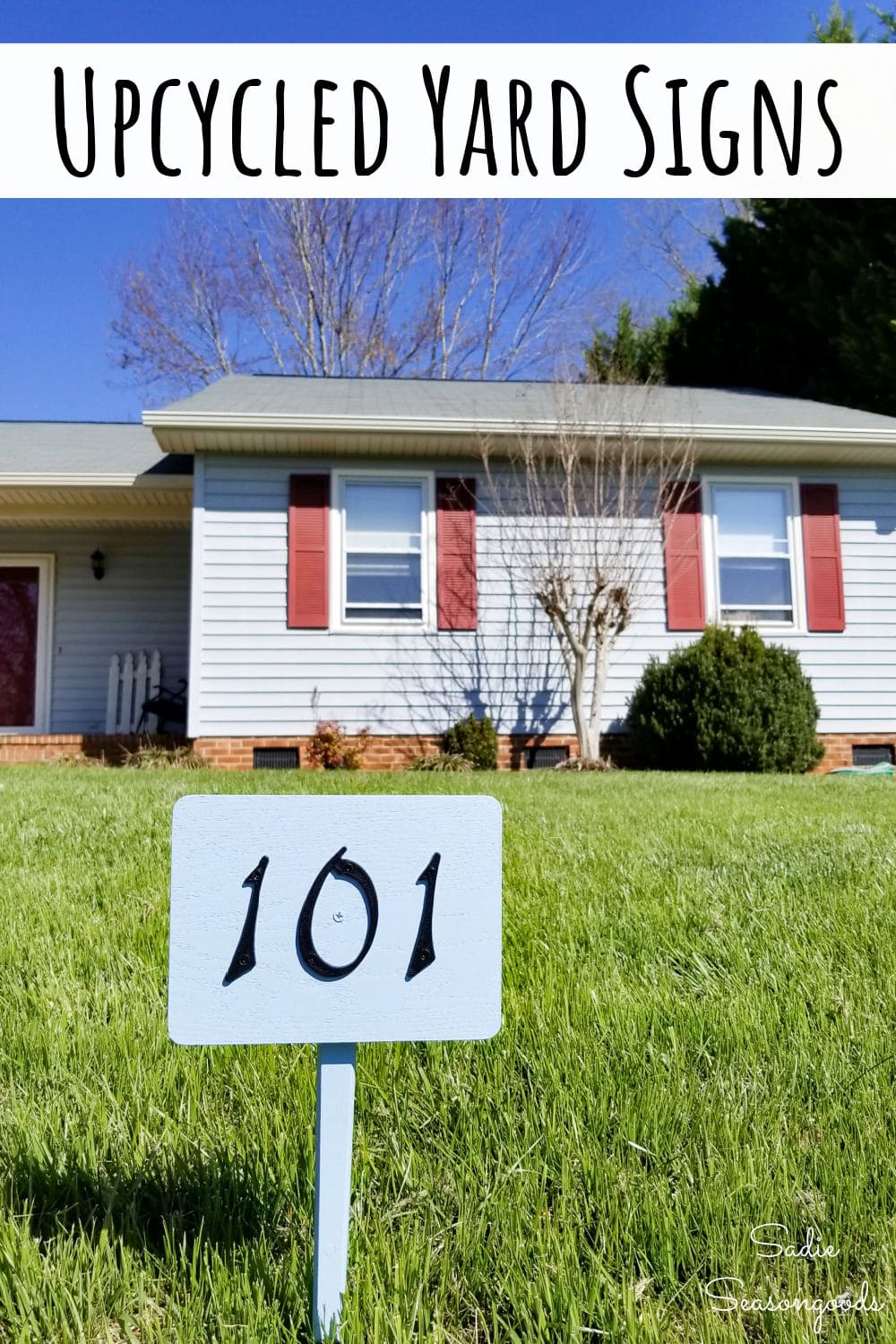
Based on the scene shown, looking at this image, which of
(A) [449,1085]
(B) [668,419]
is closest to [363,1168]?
(A) [449,1085]

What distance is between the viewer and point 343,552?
9.71 meters

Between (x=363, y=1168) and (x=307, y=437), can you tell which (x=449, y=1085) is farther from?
(x=307, y=437)

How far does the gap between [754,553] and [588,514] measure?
1880 millimetres

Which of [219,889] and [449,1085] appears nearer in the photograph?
[219,889]

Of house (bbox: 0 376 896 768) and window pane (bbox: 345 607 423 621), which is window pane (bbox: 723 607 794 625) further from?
window pane (bbox: 345 607 423 621)

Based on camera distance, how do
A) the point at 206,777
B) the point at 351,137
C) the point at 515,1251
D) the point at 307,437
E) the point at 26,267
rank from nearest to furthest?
the point at 515,1251 → the point at 351,137 → the point at 206,777 → the point at 307,437 → the point at 26,267

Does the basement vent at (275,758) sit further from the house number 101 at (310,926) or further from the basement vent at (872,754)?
the house number 101 at (310,926)

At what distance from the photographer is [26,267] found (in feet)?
55.8

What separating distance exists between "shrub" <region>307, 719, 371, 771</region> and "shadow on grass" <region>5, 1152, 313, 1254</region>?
25.5ft

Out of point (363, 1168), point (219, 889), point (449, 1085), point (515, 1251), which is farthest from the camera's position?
point (449, 1085)

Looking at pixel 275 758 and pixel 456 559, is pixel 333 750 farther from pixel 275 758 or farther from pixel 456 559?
pixel 456 559

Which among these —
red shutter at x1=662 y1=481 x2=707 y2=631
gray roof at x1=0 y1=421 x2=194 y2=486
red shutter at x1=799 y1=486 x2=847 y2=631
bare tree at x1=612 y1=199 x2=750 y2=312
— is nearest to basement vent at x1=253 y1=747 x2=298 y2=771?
gray roof at x1=0 y1=421 x2=194 y2=486

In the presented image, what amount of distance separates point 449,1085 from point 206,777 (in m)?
5.09

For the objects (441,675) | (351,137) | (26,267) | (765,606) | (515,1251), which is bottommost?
(515,1251)
